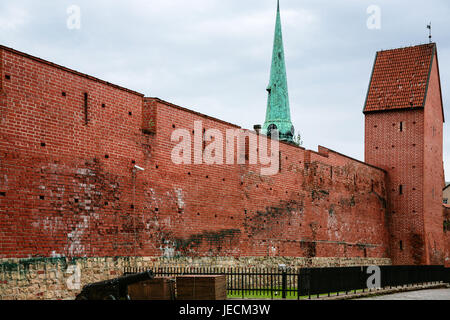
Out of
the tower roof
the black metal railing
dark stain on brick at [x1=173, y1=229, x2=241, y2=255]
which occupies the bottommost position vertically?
the black metal railing

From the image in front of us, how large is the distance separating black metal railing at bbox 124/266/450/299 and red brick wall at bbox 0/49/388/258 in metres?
1.05

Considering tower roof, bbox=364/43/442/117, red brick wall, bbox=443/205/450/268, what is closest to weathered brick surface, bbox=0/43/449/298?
tower roof, bbox=364/43/442/117

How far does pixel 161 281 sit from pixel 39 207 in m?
3.31

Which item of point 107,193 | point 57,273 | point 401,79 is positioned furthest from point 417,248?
point 57,273

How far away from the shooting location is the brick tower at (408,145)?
114 ft

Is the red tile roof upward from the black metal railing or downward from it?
upward

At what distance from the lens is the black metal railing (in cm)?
1602

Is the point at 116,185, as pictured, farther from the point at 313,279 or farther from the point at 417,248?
the point at 417,248

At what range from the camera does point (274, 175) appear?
24266 millimetres

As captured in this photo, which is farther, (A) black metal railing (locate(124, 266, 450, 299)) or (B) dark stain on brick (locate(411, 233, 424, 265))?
(B) dark stain on brick (locate(411, 233, 424, 265))

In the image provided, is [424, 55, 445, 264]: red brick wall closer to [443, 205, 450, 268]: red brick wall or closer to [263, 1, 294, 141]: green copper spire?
[443, 205, 450, 268]: red brick wall

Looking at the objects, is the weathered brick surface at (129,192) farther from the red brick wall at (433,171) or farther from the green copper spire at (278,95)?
the green copper spire at (278,95)

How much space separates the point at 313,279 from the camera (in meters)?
16.2

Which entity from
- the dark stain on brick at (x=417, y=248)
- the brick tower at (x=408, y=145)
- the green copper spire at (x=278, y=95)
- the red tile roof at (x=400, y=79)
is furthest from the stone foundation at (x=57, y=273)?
the green copper spire at (x=278, y=95)
